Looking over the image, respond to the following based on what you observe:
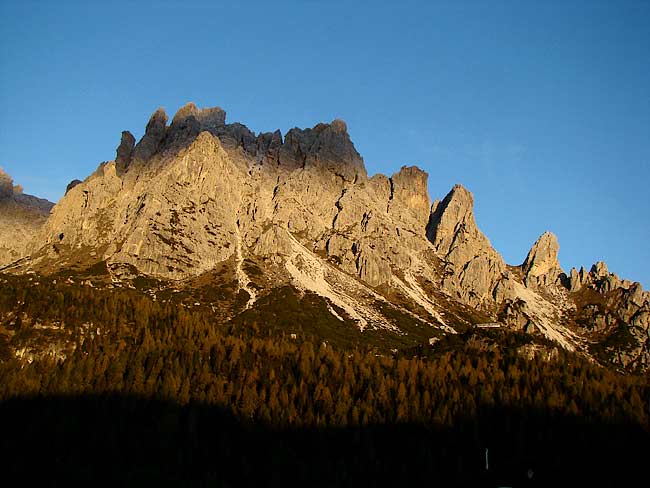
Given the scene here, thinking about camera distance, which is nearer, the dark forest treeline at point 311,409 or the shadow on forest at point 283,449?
the shadow on forest at point 283,449

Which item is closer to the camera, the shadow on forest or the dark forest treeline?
the shadow on forest

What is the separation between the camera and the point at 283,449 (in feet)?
429

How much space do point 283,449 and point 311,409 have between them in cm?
2160

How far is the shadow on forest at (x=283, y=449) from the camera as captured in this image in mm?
118375

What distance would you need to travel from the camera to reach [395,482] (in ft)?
399

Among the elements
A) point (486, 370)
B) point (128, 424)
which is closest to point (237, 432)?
point (128, 424)

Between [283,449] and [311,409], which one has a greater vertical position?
[311,409]

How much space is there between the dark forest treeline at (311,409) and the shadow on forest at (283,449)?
0.38 metres

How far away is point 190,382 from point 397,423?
52745 millimetres

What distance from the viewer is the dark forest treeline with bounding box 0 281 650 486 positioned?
128750 mm

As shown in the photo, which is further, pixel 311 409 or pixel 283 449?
pixel 311 409

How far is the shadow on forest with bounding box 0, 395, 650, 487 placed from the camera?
118 metres

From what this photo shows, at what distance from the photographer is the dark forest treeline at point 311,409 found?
129m

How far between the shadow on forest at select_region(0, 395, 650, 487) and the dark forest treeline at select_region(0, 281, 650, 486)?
0.38 metres
